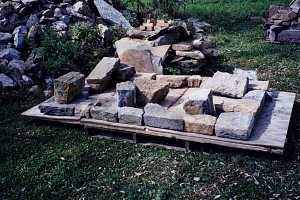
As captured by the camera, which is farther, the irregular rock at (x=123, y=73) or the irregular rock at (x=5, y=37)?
the irregular rock at (x=5, y=37)

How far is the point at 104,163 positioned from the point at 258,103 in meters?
2.42

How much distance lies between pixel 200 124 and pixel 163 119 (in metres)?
0.53

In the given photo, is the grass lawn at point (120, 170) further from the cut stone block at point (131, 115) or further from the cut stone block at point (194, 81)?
the cut stone block at point (194, 81)

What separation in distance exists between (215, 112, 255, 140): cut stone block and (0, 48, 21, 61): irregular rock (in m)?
4.88

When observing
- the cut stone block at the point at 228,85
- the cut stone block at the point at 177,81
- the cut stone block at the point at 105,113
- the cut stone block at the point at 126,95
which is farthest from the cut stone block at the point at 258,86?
the cut stone block at the point at 105,113

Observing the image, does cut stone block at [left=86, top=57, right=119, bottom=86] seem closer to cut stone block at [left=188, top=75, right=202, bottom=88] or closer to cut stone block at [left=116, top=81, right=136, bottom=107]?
cut stone block at [left=116, top=81, right=136, bottom=107]

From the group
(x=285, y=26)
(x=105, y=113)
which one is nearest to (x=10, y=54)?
(x=105, y=113)

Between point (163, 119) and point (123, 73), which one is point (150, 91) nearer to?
point (163, 119)

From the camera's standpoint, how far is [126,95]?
6.25m

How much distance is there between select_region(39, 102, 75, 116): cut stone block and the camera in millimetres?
6488

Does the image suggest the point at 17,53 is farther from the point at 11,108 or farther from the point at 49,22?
the point at 11,108

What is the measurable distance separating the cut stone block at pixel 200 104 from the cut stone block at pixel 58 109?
182cm

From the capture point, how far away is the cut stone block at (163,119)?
5.75 m

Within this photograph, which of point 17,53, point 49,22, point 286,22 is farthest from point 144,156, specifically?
point 286,22
